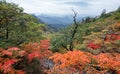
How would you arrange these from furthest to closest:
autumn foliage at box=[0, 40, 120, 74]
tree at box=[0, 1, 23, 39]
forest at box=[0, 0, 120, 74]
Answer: tree at box=[0, 1, 23, 39]
forest at box=[0, 0, 120, 74]
autumn foliage at box=[0, 40, 120, 74]

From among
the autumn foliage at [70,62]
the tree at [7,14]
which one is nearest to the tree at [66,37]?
the tree at [7,14]

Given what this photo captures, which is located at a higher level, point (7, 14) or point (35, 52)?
point (7, 14)

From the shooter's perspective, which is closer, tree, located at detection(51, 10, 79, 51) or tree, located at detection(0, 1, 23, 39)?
tree, located at detection(0, 1, 23, 39)

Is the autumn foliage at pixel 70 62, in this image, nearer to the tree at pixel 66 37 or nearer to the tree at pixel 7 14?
the tree at pixel 7 14

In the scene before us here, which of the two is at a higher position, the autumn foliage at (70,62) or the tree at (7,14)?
the tree at (7,14)

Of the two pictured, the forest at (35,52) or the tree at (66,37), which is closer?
the forest at (35,52)

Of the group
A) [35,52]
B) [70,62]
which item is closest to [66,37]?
[35,52]

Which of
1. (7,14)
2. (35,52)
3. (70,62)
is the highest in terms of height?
(7,14)

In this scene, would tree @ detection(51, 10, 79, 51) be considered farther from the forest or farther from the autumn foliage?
the autumn foliage

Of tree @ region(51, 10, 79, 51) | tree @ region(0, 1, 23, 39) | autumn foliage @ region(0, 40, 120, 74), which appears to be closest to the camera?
autumn foliage @ region(0, 40, 120, 74)

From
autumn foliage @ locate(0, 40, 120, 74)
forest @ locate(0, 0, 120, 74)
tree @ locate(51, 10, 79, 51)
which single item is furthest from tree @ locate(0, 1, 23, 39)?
tree @ locate(51, 10, 79, 51)

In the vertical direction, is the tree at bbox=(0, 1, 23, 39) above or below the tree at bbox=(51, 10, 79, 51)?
above

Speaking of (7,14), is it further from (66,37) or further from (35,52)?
(66,37)

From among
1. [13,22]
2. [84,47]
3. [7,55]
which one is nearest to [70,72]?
[7,55]
